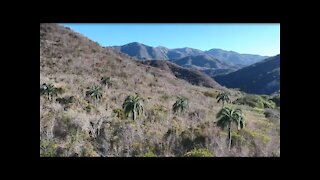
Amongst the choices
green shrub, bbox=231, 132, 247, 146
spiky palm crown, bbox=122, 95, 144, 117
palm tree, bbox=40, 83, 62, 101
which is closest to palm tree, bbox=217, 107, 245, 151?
green shrub, bbox=231, 132, 247, 146

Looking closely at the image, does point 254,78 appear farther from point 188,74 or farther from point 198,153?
point 198,153

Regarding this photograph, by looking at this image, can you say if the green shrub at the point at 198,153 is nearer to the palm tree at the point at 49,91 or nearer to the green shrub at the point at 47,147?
the green shrub at the point at 47,147

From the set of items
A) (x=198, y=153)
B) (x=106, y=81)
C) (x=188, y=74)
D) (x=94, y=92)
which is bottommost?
(x=198, y=153)

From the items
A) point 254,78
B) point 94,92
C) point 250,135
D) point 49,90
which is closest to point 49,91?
point 49,90

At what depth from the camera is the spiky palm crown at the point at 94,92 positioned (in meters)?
10.2

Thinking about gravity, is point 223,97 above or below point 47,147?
above

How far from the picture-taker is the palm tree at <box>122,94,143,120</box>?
9766 millimetres

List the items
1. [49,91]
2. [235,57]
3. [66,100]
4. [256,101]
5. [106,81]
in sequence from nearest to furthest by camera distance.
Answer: [235,57] < [256,101] < [49,91] < [66,100] < [106,81]

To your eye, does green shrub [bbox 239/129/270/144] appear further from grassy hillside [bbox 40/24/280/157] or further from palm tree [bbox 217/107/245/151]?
palm tree [bbox 217/107/245/151]

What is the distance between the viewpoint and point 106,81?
35.2ft

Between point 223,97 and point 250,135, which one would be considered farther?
point 250,135

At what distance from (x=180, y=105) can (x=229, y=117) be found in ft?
4.30

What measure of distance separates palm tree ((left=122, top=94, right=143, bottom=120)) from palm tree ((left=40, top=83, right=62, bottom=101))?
1.74m
